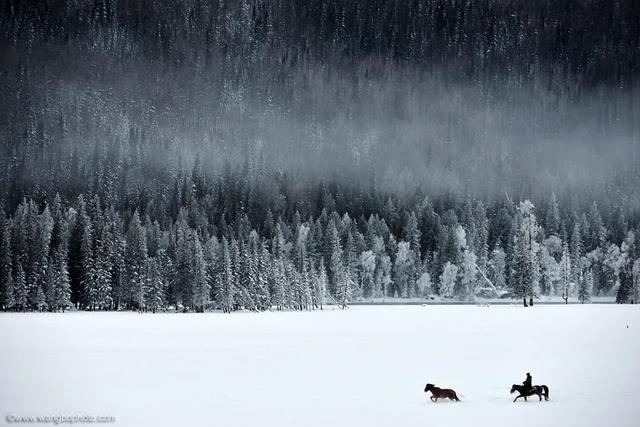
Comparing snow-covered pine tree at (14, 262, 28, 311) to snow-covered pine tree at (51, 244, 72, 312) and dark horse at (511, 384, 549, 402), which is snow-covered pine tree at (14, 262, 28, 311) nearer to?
snow-covered pine tree at (51, 244, 72, 312)

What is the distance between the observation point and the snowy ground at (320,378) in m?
22.7

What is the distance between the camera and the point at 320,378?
30.1 metres

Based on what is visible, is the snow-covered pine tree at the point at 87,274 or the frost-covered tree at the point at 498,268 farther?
the frost-covered tree at the point at 498,268

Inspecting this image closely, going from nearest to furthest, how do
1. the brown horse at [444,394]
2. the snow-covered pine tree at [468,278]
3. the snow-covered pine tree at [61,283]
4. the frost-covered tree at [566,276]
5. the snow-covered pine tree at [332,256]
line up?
the brown horse at [444,394]
the snow-covered pine tree at [61,283]
the snow-covered pine tree at [332,256]
the frost-covered tree at [566,276]
the snow-covered pine tree at [468,278]

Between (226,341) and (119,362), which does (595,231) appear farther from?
(119,362)

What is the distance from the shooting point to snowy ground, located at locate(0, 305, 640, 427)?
22.7m

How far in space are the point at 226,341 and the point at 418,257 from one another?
127 meters

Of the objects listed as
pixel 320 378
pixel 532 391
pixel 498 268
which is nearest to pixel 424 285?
pixel 498 268

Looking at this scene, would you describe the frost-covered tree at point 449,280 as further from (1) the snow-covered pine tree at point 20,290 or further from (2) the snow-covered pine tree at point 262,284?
(1) the snow-covered pine tree at point 20,290

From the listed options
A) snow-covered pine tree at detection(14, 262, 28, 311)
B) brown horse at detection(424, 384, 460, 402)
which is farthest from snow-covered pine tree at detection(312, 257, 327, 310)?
brown horse at detection(424, 384, 460, 402)

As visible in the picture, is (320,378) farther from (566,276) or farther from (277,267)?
(566,276)

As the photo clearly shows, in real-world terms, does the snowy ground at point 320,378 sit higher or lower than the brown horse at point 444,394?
lower

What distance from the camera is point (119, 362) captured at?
3619 centimetres

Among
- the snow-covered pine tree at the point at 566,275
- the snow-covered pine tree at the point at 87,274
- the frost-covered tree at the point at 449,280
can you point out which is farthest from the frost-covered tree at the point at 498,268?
the snow-covered pine tree at the point at 87,274
